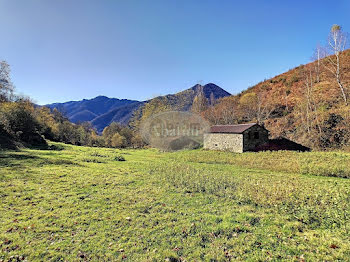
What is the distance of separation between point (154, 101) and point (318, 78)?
120ft

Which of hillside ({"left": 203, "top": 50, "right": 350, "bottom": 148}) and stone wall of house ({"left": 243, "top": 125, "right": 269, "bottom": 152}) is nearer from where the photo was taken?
hillside ({"left": 203, "top": 50, "right": 350, "bottom": 148})

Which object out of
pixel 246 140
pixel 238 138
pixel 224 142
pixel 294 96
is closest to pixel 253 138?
pixel 246 140

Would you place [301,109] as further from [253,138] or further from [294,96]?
[253,138]

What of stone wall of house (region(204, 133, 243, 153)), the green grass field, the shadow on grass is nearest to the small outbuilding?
stone wall of house (region(204, 133, 243, 153))

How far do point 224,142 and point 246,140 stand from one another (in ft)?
10.9

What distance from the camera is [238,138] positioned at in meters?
24.5

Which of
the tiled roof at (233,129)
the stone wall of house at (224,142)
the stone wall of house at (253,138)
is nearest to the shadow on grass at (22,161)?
the stone wall of house at (224,142)

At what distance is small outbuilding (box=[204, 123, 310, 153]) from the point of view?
79.3 feet

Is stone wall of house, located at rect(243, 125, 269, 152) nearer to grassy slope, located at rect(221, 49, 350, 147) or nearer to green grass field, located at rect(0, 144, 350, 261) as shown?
grassy slope, located at rect(221, 49, 350, 147)

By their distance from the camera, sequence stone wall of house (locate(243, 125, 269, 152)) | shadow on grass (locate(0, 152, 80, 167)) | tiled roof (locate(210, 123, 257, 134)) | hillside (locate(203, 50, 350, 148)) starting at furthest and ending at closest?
tiled roof (locate(210, 123, 257, 134))
stone wall of house (locate(243, 125, 269, 152))
hillside (locate(203, 50, 350, 148))
shadow on grass (locate(0, 152, 80, 167))

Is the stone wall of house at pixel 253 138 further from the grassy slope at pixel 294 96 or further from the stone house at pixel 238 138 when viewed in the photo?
the grassy slope at pixel 294 96

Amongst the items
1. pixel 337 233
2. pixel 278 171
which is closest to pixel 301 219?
pixel 337 233

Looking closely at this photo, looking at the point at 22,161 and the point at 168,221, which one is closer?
the point at 168,221

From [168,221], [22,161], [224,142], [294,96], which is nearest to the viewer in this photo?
[168,221]
